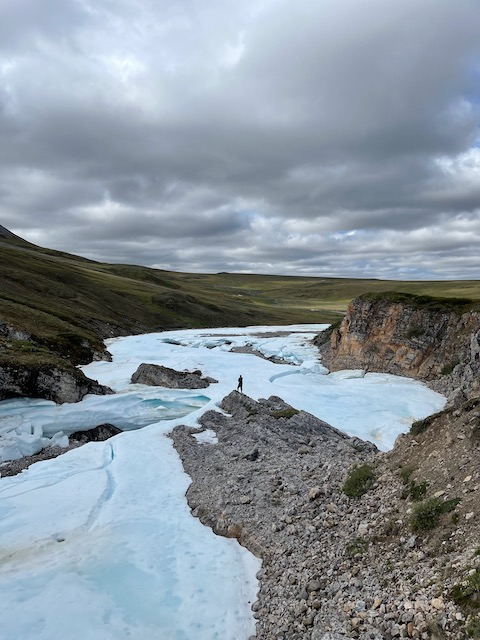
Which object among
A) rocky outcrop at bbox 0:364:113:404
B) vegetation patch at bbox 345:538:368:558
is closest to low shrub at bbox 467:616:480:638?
vegetation patch at bbox 345:538:368:558

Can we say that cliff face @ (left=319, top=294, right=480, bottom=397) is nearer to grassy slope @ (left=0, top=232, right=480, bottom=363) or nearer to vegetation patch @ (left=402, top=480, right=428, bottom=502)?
vegetation patch @ (left=402, top=480, right=428, bottom=502)

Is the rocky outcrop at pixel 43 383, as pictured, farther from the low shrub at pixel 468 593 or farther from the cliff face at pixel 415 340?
the cliff face at pixel 415 340

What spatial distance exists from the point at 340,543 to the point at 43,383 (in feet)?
86.3

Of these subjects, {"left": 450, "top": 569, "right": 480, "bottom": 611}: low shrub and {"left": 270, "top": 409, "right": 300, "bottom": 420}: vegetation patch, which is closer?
{"left": 450, "top": 569, "right": 480, "bottom": 611}: low shrub

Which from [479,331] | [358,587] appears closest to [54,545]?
[358,587]

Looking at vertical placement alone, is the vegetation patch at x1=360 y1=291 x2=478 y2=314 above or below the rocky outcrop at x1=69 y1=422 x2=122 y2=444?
above

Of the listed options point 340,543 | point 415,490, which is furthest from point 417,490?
point 340,543

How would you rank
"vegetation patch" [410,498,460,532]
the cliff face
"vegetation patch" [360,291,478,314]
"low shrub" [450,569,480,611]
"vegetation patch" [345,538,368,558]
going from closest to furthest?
"low shrub" [450,569,480,611], "vegetation patch" [410,498,460,532], "vegetation patch" [345,538,368,558], the cliff face, "vegetation patch" [360,291,478,314]

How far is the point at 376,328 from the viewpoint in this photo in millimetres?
53500

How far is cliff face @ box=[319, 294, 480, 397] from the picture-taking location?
39.6 meters

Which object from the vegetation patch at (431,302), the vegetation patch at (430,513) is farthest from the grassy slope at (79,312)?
the vegetation patch at (431,302)

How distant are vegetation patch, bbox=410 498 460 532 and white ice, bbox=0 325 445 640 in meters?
4.78

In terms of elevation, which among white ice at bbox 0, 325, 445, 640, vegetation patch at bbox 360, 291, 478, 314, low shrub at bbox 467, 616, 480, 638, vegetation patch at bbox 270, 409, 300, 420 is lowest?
white ice at bbox 0, 325, 445, 640

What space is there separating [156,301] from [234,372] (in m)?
89.1
